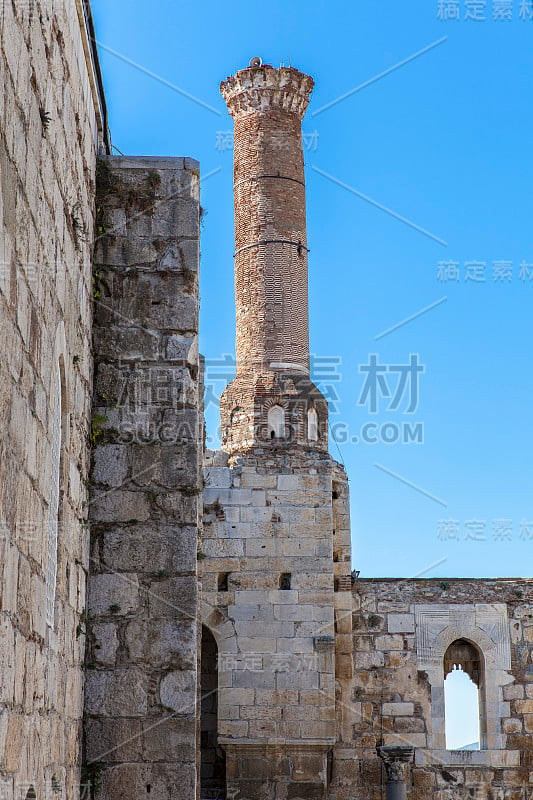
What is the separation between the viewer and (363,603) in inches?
630

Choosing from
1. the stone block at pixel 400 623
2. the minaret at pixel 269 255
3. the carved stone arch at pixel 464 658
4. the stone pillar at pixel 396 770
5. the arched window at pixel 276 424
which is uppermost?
the minaret at pixel 269 255

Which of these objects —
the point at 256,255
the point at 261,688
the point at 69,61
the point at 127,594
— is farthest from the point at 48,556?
the point at 256,255

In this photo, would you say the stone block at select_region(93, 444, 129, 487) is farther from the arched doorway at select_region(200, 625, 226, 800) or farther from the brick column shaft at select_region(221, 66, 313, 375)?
the brick column shaft at select_region(221, 66, 313, 375)

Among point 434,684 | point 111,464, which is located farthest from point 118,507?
point 434,684

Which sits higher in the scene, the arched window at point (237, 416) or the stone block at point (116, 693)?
the arched window at point (237, 416)

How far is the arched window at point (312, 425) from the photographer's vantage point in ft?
58.0

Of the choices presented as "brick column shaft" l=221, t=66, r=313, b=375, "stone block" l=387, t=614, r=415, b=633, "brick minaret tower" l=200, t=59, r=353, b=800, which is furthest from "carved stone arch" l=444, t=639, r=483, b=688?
"brick column shaft" l=221, t=66, r=313, b=375

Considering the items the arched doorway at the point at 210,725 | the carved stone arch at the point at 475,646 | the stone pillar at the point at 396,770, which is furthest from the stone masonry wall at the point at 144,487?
the carved stone arch at the point at 475,646

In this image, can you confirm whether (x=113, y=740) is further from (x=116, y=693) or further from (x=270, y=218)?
(x=270, y=218)

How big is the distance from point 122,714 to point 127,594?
0.65 m

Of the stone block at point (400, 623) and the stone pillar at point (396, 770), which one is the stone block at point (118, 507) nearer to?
the stone pillar at point (396, 770)

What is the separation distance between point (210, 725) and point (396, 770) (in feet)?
9.39

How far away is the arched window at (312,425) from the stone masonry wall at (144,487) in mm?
10852

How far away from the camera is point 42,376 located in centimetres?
450
